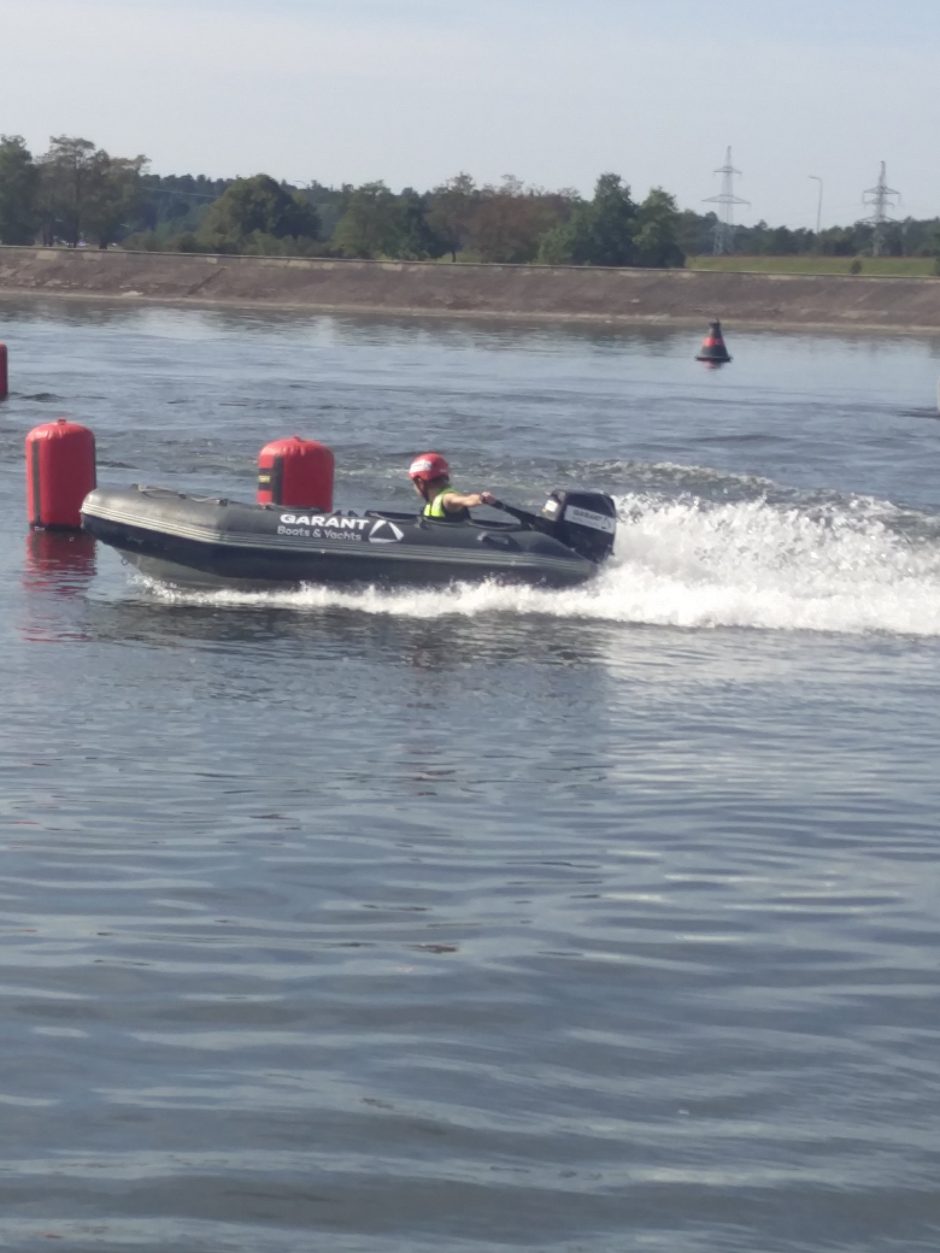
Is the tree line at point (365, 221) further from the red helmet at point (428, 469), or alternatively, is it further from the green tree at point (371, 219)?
the red helmet at point (428, 469)

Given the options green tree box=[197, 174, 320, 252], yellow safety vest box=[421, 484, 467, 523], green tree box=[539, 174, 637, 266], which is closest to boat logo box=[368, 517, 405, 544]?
yellow safety vest box=[421, 484, 467, 523]

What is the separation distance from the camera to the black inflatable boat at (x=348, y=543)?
14.2 m

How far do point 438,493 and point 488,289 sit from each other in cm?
4860

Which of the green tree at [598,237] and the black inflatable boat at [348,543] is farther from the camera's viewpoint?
the green tree at [598,237]

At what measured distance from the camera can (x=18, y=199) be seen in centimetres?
8388

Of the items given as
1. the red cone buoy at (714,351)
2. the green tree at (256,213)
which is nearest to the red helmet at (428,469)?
the red cone buoy at (714,351)

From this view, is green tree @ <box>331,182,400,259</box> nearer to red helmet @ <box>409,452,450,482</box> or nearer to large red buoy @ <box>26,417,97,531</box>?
large red buoy @ <box>26,417,97,531</box>

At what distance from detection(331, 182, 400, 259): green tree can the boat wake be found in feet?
212

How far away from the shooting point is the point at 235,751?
9.24 meters

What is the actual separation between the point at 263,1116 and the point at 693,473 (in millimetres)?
18739

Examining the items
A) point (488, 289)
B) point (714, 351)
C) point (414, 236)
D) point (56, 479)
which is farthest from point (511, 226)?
point (56, 479)

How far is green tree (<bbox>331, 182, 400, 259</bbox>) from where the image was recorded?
80312 millimetres

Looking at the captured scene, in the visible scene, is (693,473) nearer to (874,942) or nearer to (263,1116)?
(874,942)

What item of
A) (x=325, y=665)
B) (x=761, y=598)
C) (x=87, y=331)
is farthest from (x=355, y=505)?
(x=87, y=331)
